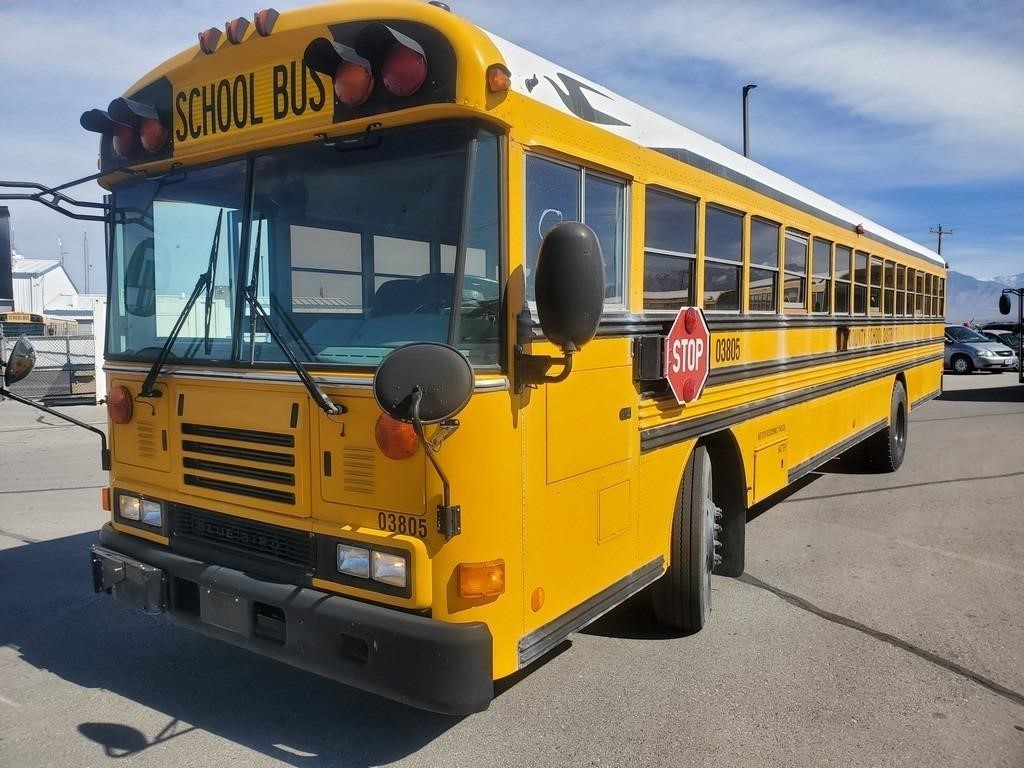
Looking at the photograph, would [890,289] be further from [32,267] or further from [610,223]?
[32,267]

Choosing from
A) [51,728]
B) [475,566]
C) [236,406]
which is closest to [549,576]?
[475,566]

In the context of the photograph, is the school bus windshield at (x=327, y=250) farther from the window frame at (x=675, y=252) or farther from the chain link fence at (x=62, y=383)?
the chain link fence at (x=62, y=383)

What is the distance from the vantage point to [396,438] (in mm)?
2691

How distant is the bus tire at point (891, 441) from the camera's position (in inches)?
342

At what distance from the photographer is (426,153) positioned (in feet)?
9.09

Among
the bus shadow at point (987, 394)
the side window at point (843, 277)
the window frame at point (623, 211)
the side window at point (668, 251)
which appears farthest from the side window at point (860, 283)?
the bus shadow at point (987, 394)

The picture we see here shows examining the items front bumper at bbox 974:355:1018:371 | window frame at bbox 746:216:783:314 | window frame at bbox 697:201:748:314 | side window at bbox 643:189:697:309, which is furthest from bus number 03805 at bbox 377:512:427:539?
front bumper at bbox 974:355:1018:371

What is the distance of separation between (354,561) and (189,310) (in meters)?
1.27

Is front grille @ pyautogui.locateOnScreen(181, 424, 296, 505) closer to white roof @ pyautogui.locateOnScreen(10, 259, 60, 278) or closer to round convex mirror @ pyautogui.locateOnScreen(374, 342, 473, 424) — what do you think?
round convex mirror @ pyautogui.locateOnScreen(374, 342, 473, 424)

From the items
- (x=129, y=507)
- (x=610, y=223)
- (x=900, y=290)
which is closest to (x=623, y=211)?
(x=610, y=223)

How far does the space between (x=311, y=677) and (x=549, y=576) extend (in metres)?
1.49

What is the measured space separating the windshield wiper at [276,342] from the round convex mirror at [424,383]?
1.48ft

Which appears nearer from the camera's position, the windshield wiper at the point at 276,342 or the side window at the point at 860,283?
the windshield wiper at the point at 276,342

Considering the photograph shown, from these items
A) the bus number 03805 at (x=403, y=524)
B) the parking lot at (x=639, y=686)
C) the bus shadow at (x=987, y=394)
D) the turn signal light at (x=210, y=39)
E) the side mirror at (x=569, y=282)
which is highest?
the turn signal light at (x=210, y=39)
